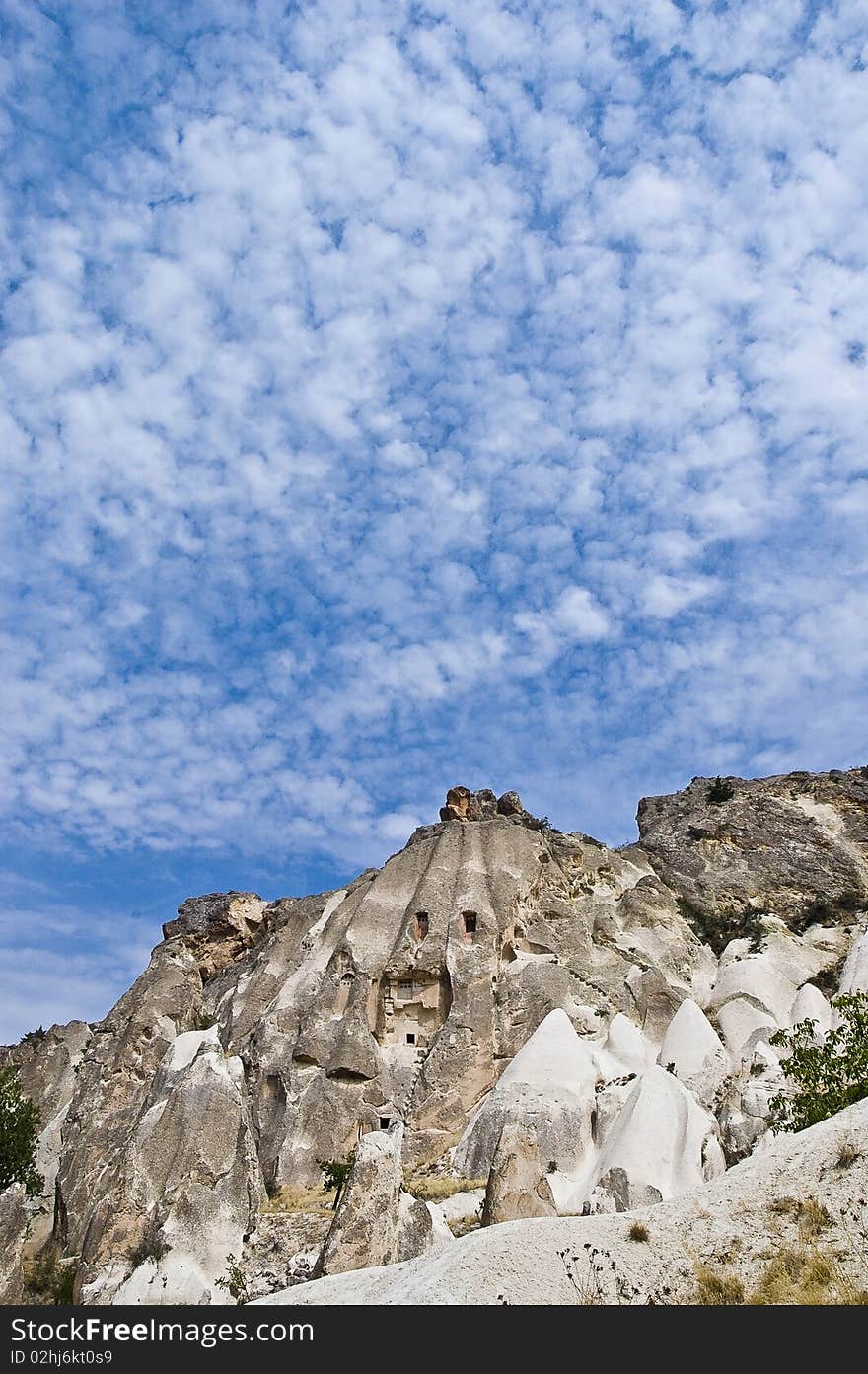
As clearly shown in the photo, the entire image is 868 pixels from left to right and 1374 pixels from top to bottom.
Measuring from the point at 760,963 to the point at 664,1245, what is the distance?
3133cm

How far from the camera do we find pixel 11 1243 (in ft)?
78.3

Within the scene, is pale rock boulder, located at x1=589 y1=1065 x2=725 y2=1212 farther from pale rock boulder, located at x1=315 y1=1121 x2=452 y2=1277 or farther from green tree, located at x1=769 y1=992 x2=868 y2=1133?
pale rock boulder, located at x1=315 y1=1121 x2=452 y2=1277

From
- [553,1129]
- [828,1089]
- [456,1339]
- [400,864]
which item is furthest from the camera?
[400,864]

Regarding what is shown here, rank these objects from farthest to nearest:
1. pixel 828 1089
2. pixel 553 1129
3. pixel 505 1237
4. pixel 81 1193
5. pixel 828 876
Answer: pixel 828 876 → pixel 81 1193 → pixel 553 1129 → pixel 828 1089 → pixel 505 1237

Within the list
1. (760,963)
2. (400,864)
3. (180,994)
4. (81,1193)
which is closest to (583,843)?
(400,864)

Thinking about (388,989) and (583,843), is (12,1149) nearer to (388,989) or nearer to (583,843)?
(388,989)

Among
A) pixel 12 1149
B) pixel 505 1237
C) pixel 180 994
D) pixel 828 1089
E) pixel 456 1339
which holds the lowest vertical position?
pixel 456 1339

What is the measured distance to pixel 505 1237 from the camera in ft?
35.2

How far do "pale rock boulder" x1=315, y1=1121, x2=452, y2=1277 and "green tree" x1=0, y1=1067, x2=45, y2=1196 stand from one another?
24.8 m

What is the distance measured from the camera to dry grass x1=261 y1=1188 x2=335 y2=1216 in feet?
97.6

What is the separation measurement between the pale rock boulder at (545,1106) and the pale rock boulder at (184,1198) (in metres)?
6.61

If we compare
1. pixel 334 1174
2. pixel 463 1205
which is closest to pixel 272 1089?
pixel 334 1174

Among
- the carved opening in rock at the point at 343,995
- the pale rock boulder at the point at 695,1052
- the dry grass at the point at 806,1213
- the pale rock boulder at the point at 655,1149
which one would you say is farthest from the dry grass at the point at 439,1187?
the dry grass at the point at 806,1213

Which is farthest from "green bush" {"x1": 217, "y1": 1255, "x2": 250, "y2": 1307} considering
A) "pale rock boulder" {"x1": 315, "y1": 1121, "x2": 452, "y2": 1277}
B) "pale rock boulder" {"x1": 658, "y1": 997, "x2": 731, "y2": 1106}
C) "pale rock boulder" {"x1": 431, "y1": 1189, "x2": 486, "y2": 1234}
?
"pale rock boulder" {"x1": 658, "y1": 997, "x2": 731, "y2": 1106}
